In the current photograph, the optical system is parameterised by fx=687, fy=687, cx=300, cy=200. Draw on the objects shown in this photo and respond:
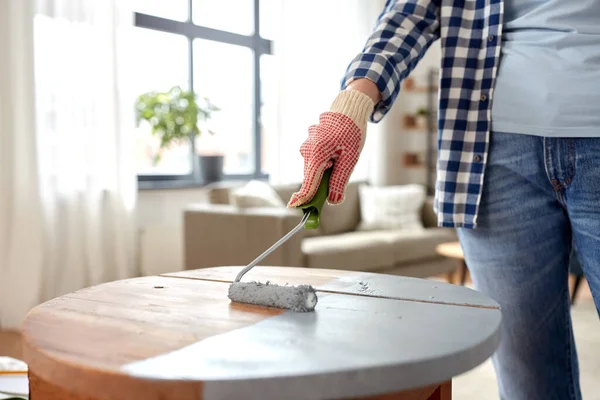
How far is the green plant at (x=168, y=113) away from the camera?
4.23 metres

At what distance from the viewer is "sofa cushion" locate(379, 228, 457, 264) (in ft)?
14.1

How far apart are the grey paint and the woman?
0.23 m

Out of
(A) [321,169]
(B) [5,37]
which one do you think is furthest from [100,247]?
(A) [321,169]

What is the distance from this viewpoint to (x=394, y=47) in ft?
3.90

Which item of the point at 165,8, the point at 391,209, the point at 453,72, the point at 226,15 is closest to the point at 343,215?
the point at 391,209

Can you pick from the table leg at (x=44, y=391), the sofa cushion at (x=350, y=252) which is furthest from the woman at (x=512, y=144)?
the sofa cushion at (x=350, y=252)

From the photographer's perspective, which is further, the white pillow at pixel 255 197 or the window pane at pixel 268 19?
the window pane at pixel 268 19

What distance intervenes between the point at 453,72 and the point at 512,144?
175 mm

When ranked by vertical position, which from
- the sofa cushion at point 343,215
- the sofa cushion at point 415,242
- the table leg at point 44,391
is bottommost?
the sofa cushion at point 415,242

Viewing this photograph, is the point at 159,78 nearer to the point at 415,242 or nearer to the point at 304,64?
the point at 304,64

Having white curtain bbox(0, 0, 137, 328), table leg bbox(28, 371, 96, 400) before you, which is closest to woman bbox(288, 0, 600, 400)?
table leg bbox(28, 371, 96, 400)

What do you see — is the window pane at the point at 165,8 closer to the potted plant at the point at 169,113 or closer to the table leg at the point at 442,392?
the potted plant at the point at 169,113

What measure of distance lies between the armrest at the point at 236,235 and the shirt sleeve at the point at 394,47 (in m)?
2.19

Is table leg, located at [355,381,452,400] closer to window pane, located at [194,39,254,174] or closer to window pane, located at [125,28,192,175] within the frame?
window pane, located at [125,28,192,175]
